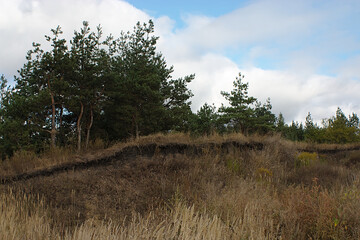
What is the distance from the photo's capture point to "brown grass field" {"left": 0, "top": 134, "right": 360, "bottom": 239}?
4516 mm

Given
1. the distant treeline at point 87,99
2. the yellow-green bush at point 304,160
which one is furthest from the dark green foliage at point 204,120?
the yellow-green bush at point 304,160

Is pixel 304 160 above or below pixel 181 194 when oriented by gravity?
above

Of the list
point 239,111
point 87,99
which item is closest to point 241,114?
point 239,111

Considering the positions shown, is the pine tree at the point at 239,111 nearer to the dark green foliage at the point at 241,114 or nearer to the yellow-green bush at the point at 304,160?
the dark green foliage at the point at 241,114

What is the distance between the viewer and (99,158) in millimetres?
10875

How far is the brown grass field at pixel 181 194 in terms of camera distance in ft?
14.8

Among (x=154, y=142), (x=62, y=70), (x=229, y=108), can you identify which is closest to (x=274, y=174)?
(x=154, y=142)

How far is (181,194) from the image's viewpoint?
6.88 meters

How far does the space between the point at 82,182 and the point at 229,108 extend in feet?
96.4

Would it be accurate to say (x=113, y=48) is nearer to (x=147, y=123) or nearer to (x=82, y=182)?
(x=147, y=123)

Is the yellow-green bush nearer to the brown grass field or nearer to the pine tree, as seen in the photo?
the brown grass field

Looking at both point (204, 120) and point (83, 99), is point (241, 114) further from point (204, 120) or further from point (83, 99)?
point (83, 99)

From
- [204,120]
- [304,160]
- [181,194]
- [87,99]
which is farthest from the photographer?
[204,120]

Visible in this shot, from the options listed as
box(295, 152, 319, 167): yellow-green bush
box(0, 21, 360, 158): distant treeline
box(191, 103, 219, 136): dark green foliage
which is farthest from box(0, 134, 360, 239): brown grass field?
box(191, 103, 219, 136): dark green foliage
